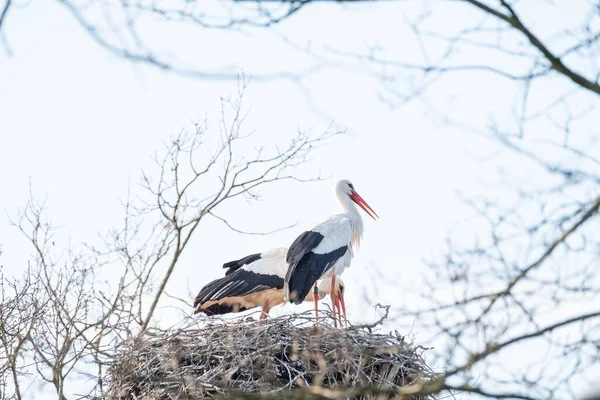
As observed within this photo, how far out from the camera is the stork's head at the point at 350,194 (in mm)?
13218

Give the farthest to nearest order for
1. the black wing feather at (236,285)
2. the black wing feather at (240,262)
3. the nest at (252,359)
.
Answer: the black wing feather at (240,262)
the black wing feather at (236,285)
the nest at (252,359)

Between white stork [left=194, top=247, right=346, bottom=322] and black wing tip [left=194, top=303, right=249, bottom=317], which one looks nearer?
white stork [left=194, top=247, right=346, bottom=322]

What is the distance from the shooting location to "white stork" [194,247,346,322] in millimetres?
11609

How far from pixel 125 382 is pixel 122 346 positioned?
0.37m

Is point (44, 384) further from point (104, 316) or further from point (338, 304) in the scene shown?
point (338, 304)

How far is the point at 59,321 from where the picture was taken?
917 cm

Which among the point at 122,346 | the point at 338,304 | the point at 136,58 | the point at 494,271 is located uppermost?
the point at 338,304

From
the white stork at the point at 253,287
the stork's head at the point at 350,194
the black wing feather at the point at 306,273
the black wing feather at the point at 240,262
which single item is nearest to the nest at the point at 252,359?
the black wing feather at the point at 306,273

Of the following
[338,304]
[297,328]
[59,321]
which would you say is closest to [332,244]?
[338,304]

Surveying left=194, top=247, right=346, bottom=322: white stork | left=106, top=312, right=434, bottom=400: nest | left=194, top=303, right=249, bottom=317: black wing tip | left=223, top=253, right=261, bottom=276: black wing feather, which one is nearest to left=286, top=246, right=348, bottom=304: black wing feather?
left=194, top=247, right=346, bottom=322: white stork

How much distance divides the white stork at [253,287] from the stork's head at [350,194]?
123 cm

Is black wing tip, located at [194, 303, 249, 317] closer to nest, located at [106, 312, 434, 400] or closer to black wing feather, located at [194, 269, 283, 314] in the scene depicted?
black wing feather, located at [194, 269, 283, 314]

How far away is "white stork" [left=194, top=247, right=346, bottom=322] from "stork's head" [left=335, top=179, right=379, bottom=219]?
1.23 meters

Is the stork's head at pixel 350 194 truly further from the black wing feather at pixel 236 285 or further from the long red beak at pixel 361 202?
the black wing feather at pixel 236 285
